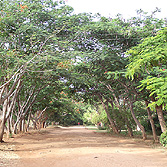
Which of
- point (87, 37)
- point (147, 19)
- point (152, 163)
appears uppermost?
point (147, 19)

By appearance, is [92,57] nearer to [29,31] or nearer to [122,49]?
[122,49]

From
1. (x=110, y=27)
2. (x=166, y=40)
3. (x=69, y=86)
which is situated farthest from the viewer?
(x=69, y=86)

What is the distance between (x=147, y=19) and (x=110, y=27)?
2.28m

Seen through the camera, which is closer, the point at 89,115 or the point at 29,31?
the point at 29,31

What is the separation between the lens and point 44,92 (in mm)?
17891

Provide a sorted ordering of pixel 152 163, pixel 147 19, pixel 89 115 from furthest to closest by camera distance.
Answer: pixel 89 115 → pixel 147 19 → pixel 152 163

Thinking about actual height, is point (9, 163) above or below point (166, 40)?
below

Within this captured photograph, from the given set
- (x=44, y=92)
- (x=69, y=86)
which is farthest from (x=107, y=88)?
(x=44, y=92)

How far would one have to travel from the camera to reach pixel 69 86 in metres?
14.3

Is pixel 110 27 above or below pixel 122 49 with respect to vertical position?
above

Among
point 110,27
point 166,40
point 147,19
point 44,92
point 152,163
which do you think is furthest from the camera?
point 44,92

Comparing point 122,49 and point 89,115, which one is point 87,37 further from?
point 89,115

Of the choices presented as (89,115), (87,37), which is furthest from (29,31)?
(89,115)

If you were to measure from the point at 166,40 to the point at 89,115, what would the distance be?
34986 millimetres
